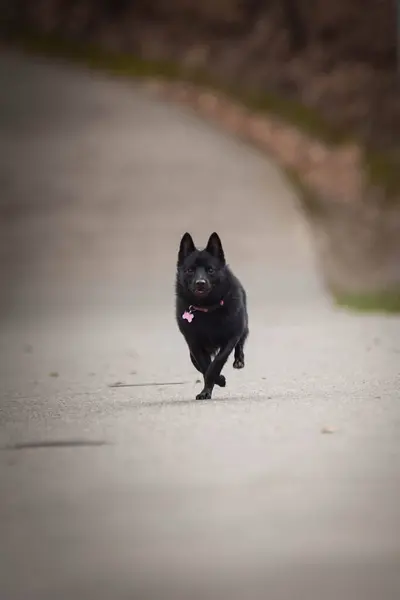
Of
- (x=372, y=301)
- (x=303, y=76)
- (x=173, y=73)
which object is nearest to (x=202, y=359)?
(x=372, y=301)

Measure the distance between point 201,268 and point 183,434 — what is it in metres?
1.21

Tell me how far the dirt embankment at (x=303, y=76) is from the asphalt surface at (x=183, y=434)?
2.83 metres

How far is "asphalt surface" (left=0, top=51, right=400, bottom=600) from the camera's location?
354 centimetres

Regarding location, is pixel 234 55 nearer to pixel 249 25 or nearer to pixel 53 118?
pixel 249 25

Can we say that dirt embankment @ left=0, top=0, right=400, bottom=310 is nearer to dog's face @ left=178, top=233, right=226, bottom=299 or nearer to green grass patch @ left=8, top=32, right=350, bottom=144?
green grass patch @ left=8, top=32, right=350, bottom=144

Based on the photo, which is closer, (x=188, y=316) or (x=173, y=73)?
(x=188, y=316)

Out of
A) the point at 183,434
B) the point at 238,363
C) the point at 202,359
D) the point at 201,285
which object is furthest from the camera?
the point at 238,363

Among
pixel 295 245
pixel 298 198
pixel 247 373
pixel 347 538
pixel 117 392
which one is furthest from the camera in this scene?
pixel 298 198

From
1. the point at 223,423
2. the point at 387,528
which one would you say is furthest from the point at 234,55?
the point at 387,528

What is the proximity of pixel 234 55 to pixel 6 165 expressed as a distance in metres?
6.58

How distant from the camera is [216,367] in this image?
6.54 metres

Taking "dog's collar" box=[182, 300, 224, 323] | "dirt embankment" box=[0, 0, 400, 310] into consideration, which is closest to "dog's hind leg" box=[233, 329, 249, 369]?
"dog's collar" box=[182, 300, 224, 323]

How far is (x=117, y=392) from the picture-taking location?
752cm

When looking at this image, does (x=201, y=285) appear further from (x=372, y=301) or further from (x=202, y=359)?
(x=372, y=301)
